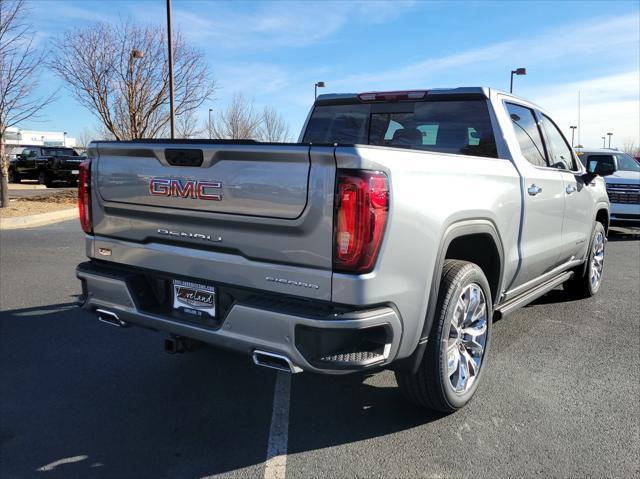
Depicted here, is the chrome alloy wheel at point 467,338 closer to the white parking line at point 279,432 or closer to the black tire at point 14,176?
the white parking line at point 279,432

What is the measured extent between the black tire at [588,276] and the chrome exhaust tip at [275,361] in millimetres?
4363

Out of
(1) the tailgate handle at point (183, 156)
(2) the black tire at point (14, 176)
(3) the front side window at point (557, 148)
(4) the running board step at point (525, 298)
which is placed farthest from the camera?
(2) the black tire at point (14, 176)

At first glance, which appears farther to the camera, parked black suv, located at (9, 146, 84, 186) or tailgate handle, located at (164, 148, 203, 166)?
parked black suv, located at (9, 146, 84, 186)

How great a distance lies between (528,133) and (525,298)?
133 cm

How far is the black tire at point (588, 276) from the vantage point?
590 cm

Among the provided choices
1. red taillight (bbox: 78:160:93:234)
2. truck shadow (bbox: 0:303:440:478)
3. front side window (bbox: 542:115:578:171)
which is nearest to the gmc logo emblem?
red taillight (bbox: 78:160:93:234)

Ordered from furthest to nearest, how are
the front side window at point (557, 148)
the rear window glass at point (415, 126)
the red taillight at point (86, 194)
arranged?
the front side window at point (557, 148)
the rear window glass at point (415, 126)
the red taillight at point (86, 194)

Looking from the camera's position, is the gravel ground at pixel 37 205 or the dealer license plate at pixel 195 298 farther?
the gravel ground at pixel 37 205

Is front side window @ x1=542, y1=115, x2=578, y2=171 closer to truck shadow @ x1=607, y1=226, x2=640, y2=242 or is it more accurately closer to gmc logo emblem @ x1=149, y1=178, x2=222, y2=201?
gmc logo emblem @ x1=149, y1=178, x2=222, y2=201

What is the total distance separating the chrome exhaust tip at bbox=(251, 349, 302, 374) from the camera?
2586 mm

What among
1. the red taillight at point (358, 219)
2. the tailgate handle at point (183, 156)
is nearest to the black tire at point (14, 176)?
the tailgate handle at point (183, 156)

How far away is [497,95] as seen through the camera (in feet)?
13.5

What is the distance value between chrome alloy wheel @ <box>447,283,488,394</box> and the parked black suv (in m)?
22.0

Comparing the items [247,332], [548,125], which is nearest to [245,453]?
[247,332]
